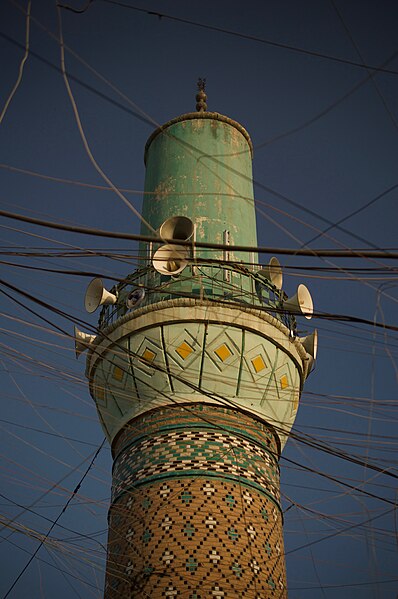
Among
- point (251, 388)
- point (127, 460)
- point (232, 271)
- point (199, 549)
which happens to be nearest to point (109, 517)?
point (127, 460)

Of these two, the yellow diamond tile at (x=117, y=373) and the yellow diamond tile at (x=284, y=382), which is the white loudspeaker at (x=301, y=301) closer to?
the yellow diamond tile at (x=284, y=382)

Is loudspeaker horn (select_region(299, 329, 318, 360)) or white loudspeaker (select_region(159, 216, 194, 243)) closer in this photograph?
white loudspeaker (select_region(159, 216, 194, 243))

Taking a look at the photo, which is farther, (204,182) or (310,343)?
(204,182)

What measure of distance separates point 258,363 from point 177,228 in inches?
77.2

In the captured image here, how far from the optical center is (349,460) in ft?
27.7

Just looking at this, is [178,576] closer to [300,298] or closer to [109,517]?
[109,517]

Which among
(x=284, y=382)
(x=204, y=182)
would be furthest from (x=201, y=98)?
(x=284, y=382)

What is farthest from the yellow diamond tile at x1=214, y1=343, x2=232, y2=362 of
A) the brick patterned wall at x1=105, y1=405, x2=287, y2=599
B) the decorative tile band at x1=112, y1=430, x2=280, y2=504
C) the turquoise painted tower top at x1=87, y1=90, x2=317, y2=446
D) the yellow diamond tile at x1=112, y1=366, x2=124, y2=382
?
the yellow diamond tile at x1=112, y1=366, x2=124, y2=382

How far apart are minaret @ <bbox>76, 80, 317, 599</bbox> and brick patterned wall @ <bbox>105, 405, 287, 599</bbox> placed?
0.5 inches

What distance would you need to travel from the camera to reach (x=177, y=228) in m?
11.2

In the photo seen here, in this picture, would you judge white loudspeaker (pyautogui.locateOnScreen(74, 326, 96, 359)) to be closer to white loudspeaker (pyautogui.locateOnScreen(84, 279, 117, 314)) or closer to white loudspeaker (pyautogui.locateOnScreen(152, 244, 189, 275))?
white loudspeaker (pyautogui.locateOnScreen(84, 279, 117, 314))

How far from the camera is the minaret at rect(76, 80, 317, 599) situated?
32.5 feet

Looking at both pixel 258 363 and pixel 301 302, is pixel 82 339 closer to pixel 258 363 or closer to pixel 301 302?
pixel 258 363

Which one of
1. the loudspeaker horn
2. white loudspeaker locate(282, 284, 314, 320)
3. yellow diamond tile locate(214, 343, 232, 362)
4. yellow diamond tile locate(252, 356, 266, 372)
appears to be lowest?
yellow diamond tile locate(252, 356, 266, 372)
